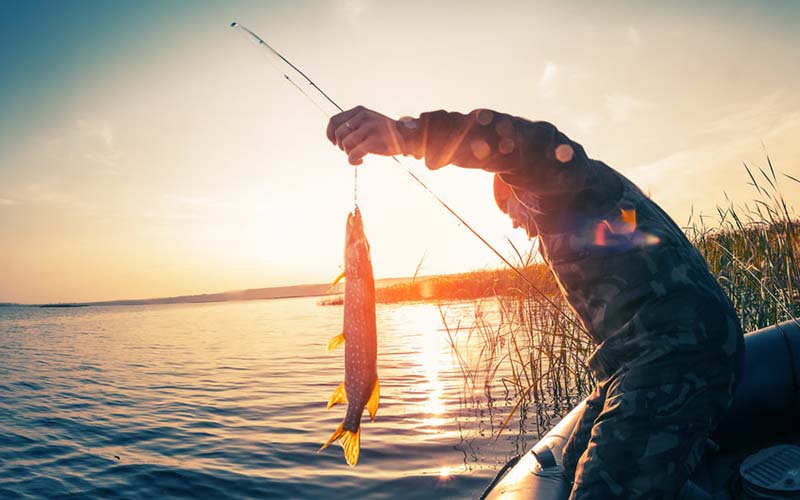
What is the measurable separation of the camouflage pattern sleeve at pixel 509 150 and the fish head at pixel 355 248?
650 mm

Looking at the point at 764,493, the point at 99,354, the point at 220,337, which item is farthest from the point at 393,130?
the point at 220,337

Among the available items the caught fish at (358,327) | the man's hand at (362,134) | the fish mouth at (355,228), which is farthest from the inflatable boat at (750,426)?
the man's hand at (362,134)

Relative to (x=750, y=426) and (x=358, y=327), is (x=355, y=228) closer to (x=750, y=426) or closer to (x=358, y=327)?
(x=358, y=327)

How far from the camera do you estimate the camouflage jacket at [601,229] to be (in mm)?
2256

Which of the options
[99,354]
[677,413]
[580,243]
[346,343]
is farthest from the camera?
[99,354]

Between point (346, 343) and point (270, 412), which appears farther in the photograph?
point (270, 412)

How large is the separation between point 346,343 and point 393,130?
128 centimetres

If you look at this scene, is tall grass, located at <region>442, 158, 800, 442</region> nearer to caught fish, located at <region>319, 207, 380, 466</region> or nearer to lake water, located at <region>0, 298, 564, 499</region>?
lake water, located at <region>0, 298, 564, 499</region>

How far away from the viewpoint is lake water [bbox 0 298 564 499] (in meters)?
5.49

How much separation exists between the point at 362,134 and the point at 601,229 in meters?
1.17

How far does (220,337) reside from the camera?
2273 cm

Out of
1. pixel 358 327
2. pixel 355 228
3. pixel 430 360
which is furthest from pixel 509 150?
pixel 430 360

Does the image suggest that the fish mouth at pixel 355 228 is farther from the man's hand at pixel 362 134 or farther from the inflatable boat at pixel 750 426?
the inflatable boat at pixel 750 426

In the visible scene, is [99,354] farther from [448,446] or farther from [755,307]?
[755,307]
